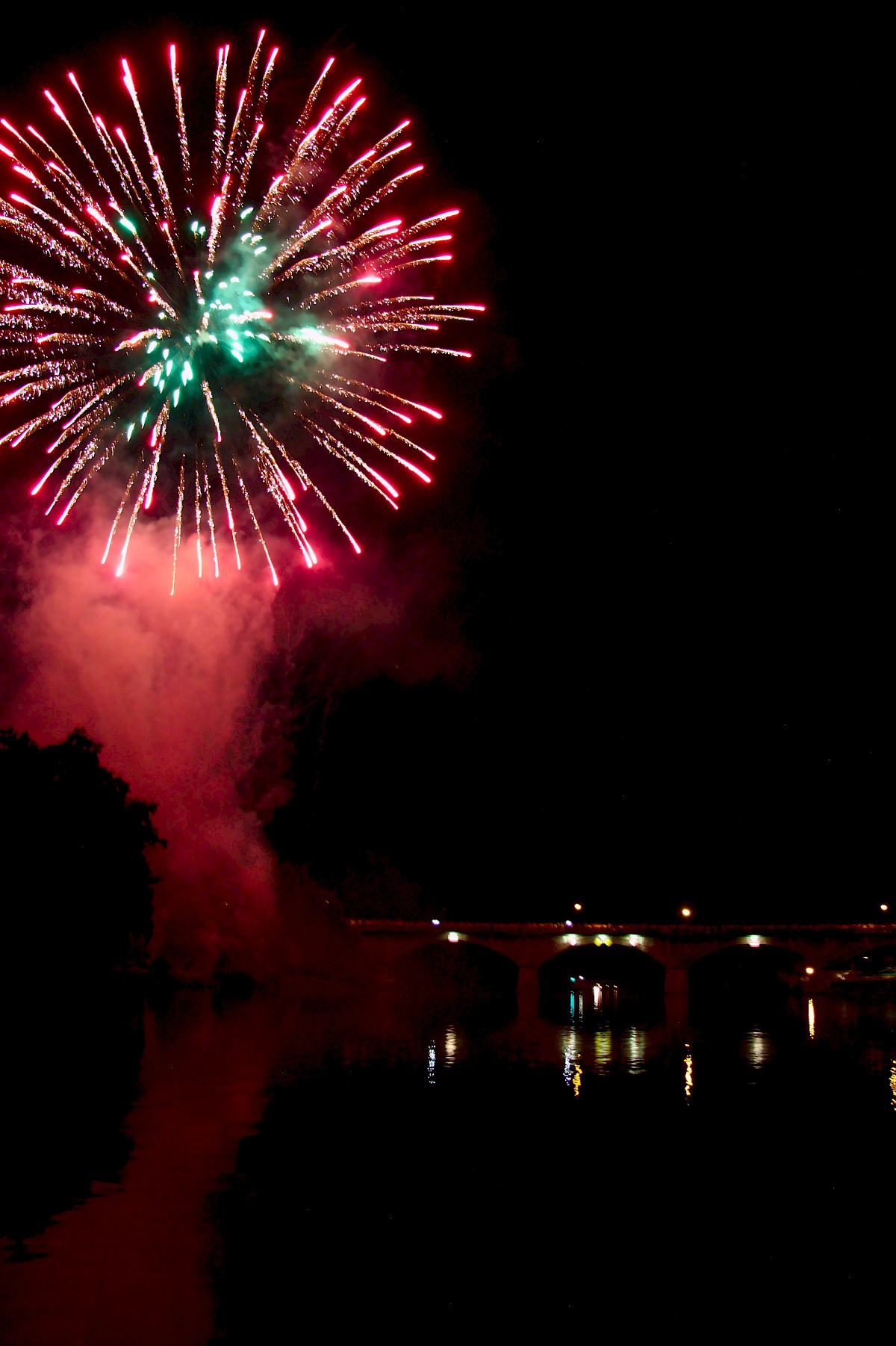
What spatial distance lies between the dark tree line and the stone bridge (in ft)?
103

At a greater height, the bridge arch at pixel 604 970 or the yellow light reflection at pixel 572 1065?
the bridge arch at pixel 604 970

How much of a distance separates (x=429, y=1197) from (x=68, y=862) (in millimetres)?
42608

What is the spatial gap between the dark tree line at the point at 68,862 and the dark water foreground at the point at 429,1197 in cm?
1562

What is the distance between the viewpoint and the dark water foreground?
13.1 m

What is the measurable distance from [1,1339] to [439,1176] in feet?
33.4

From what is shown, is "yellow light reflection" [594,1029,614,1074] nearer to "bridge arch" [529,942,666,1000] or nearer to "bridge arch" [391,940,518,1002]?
"bridge arch" [391,940,518,1002]

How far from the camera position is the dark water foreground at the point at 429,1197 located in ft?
43.0

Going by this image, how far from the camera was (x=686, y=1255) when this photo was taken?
15.9m

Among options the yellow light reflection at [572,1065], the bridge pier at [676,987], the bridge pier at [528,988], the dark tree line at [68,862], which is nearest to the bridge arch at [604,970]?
the bridge pier at [528,988]

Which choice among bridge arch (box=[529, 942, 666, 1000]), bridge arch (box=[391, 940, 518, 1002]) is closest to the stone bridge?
bridge arch (box=[391, 940, 518, 1002])

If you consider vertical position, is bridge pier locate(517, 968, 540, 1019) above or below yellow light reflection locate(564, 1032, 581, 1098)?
above

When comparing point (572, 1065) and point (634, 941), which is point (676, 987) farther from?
point (572, 1065)

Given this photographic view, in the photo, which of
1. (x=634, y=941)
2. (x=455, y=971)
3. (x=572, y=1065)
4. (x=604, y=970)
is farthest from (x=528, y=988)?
(x=572, y=1065)

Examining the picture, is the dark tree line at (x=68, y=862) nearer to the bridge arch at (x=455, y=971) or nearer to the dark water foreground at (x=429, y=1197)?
the dark water foreground at (x=429, y=1197)
